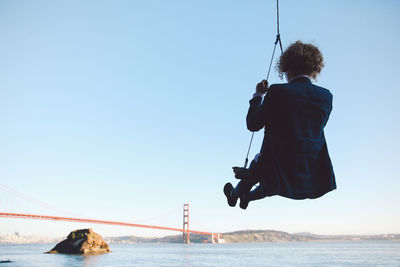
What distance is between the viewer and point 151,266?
112 feet

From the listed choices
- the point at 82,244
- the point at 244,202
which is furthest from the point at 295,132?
the point at 82,244

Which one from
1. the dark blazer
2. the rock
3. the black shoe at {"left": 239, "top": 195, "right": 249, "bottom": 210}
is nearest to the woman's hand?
the dark blazer

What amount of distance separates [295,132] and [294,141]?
5 centimetres

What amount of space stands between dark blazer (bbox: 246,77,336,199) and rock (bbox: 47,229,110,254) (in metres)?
62.3

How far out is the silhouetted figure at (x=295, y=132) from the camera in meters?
1.67

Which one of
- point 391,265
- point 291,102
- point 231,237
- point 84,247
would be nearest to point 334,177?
point 291,102

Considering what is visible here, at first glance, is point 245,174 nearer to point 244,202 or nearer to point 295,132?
point 244,202

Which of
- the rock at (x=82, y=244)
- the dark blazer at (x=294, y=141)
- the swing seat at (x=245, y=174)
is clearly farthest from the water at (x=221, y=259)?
the dark blazer at (x=294, y=141)

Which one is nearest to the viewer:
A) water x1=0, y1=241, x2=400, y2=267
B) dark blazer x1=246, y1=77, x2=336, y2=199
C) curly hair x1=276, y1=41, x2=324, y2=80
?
dark blazer x1=246, y1=77, x2=336, y2=199

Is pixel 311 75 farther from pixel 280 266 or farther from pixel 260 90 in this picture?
pixel 280 266

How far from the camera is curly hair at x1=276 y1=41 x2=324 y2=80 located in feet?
6.29

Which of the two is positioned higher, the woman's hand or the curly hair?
the curly hair

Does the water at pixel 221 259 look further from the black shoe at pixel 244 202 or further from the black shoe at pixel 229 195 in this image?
the black shoe at pixel 244 202

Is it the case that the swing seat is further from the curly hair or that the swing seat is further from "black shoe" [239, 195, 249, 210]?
the curly hair
